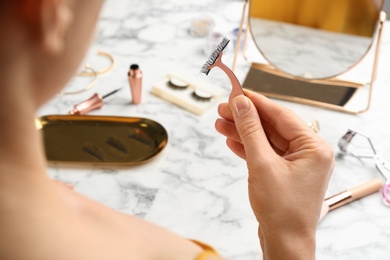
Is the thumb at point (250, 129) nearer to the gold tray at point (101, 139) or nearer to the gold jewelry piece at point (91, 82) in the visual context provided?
the gold tray at point (101, 139)

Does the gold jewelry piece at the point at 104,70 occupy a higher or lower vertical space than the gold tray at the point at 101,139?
higher

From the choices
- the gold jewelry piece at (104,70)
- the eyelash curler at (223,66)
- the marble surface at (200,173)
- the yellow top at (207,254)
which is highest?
the eyelash curler at (223,66)

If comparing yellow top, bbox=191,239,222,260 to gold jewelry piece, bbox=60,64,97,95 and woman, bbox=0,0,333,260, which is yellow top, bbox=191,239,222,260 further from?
gold jewelry piece, bbox=60,64,97,95

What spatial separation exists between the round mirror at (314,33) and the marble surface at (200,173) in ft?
0.27

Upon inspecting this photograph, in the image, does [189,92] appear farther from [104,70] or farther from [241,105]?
[241,105]

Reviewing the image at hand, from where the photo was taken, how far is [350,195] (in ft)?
2.52

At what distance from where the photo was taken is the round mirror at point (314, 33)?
918 millimetres

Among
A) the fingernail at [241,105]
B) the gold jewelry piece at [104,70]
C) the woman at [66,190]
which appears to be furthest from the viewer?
the gold jewelry piece at [104,70]

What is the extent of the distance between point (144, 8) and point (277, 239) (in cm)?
81

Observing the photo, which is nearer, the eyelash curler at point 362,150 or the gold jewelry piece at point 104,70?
the eyelash curler at point 362,150

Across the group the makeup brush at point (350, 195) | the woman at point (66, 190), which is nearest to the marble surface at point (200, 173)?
the makeup brush at point (350, 195)

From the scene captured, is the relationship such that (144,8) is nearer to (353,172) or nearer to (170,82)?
(170,82)

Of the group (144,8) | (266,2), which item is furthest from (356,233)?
(144,8)

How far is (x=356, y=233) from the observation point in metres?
0.73
